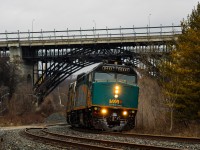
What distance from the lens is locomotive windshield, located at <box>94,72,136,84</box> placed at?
76.0ft

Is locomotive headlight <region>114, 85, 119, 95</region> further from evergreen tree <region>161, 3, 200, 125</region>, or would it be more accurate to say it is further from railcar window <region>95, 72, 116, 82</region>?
evergreen tree <region>161, 3, 200, 125</region>

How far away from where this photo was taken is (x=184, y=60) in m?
27.7

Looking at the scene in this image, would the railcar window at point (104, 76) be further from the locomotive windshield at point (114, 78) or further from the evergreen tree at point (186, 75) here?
the evergreen tree at point (186, 75)

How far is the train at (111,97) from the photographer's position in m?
22.8

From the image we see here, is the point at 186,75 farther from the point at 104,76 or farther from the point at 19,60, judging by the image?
the point at 19,60

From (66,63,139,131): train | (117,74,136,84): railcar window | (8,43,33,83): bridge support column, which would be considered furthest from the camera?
(8,43,33,83): bridge support column

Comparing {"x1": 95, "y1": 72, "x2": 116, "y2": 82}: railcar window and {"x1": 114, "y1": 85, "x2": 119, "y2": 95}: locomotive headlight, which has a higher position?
{"x1": 95, "y1": 72, "x2": 116, "y2": 82}: railcar window

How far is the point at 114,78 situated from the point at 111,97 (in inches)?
42.9

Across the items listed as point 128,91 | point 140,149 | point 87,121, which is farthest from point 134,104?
point 140,149

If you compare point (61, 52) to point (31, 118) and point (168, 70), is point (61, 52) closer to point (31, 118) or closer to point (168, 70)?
point (31, 118)

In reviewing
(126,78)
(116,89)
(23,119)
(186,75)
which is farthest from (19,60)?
(116,89)

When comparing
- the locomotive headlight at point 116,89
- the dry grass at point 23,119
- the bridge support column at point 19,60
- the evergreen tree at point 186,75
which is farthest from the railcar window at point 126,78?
the bridge support column at point 19,60

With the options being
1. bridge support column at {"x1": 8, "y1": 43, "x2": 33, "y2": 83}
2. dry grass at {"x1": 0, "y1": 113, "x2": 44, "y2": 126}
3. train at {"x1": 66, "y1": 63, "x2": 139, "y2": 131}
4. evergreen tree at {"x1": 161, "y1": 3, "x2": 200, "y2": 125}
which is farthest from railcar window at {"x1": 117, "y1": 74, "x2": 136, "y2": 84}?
bridge support column at {"x1": 8, "y1": 43, "x2": 33, "y2": 83}

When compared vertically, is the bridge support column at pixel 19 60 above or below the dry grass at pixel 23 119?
above
